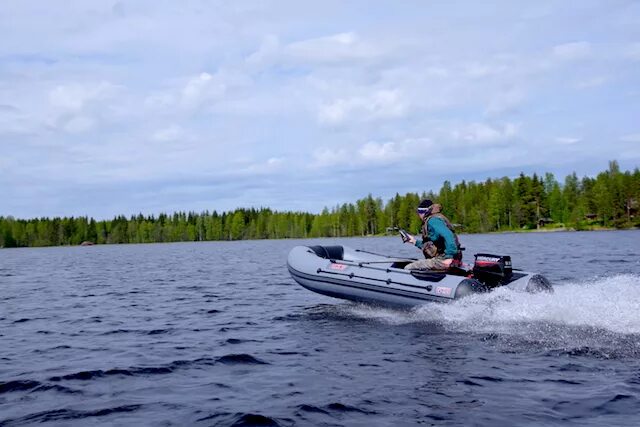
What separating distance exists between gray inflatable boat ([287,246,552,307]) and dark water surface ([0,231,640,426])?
309 millimetres

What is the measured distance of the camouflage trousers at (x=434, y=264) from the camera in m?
11.2

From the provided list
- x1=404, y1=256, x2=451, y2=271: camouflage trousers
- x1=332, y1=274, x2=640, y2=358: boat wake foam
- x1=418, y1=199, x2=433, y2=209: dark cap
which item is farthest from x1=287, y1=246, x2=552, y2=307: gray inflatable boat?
x1=418, y1=199, x2=433, y2=209: dark cap

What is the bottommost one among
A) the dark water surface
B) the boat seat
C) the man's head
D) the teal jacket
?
the dark water surface

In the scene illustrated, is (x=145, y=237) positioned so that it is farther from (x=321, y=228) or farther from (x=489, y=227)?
(x=489, y=227)

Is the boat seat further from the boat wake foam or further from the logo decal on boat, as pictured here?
the logo decal on boat

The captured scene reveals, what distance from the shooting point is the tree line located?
92.9 metres

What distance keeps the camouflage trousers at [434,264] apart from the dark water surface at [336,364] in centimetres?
90

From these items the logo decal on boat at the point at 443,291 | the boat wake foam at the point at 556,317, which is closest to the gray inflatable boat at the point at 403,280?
the logo decal on boat at the point at 443,291

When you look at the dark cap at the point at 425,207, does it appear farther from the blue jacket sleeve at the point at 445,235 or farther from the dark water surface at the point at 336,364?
the dark water surface at the point at 336,364

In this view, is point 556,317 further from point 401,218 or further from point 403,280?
point 401,218

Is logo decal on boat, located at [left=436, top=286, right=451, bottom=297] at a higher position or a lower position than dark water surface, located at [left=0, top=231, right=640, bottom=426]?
higher

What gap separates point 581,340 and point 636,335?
806 millimetres

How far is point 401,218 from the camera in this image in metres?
105

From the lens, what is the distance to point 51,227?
13550 cm
